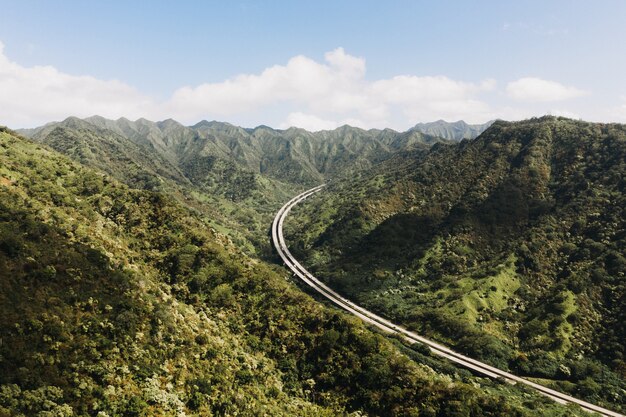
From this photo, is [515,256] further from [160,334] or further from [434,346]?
[160,334]

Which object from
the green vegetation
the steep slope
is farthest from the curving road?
the green vegetation

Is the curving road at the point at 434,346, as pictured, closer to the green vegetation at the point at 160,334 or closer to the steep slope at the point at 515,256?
the steep slope at the point at 515,256

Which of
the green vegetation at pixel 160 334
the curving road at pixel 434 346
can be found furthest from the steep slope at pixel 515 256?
the green vegetation at pixel 160 334

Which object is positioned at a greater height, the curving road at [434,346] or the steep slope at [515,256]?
the steep slope at [515,256]

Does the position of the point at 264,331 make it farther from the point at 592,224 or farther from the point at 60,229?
the point at 592,224

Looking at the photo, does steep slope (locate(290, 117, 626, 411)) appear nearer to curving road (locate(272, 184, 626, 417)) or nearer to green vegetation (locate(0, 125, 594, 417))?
curving road (locate(272, 184, 626, 417))

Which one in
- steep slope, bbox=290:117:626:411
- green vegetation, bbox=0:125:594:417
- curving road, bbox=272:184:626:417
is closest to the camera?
green vegetation, bbox=0:125:594:417
